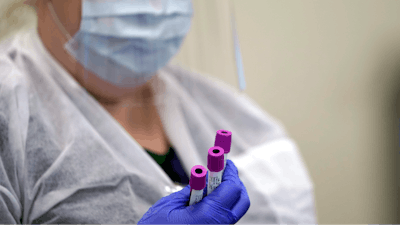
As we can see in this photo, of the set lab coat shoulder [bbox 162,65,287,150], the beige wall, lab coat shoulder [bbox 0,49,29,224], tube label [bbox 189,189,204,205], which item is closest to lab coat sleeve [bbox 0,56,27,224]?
lab coat shoulder [bbox 0,49,29,224]

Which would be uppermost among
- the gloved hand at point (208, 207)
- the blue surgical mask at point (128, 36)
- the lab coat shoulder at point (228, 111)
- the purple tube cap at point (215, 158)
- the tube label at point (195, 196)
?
the blue surgical mask at point (128, 36)

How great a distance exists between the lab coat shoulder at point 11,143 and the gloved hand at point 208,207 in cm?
23

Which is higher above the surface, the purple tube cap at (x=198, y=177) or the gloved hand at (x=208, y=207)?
the purple tube cap at (x=198, y=177)

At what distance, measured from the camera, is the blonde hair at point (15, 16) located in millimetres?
605

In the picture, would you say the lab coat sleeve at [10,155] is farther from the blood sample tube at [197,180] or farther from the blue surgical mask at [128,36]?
the blood sample tube at [197,180]

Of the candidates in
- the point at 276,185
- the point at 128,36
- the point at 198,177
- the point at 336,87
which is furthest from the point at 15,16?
the point at 336,87

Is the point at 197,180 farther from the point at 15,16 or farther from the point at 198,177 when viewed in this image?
the point at 15,16

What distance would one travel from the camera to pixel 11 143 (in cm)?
50

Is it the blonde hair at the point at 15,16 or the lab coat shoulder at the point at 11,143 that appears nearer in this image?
the lab coat shoulder at the point at 11,143

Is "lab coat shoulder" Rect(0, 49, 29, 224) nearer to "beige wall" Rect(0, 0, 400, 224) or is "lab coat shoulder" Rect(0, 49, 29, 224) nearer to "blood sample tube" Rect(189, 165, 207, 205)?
"blood sample tube" Rect(189, 165, 207, 205)

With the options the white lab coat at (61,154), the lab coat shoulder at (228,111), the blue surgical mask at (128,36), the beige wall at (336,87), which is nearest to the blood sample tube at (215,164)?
the white lab coat at (61,154)

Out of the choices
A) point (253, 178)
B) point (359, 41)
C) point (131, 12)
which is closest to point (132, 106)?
point (131, 12)

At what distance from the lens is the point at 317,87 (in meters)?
1.25

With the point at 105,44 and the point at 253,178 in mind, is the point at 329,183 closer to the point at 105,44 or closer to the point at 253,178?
the point at 253,178
